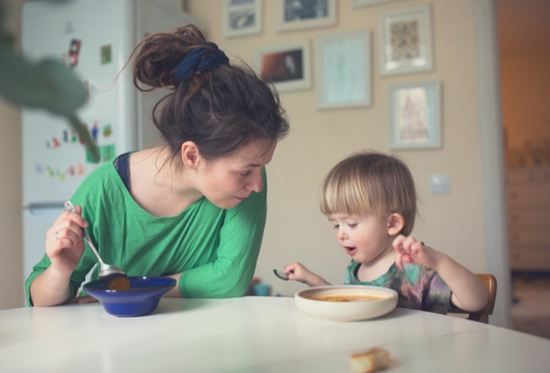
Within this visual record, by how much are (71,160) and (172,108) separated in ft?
4.78

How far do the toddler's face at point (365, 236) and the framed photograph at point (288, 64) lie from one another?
1570 millimetres

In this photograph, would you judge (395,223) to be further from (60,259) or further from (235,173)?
(60,259)

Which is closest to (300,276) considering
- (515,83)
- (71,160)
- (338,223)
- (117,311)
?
(338,223)

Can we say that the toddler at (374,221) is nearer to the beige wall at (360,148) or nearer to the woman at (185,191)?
the woman at (185,191)

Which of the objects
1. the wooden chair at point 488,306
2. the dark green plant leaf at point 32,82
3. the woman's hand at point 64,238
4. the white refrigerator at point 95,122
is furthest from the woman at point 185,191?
the white refrigerator at point 95,122

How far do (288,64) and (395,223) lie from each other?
1.68m

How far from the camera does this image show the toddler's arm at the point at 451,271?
0.83 meters

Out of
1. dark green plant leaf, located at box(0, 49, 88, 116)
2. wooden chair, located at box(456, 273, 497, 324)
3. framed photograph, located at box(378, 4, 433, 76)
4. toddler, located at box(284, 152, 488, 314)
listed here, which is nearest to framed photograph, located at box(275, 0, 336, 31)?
framed photograph, located at box(378, 4, 433, 76)

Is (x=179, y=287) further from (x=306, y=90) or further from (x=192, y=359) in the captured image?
(x=306, y=90)

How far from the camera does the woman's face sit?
100 centimetres

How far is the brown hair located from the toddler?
236mm

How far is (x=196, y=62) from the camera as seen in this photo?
983 mm

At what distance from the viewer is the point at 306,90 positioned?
2621 mm

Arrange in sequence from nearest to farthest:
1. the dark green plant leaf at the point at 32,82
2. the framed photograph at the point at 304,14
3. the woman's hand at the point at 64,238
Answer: the dark green plant leaf at the point at 32,82 → the woman's hand at the point at 64,238 → the framed photograph at the point at 304,14
